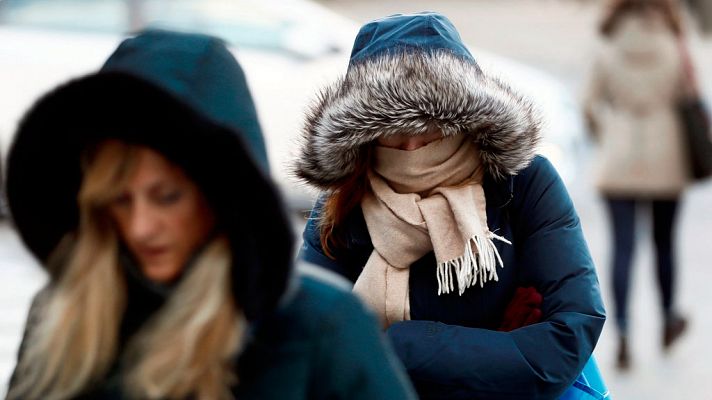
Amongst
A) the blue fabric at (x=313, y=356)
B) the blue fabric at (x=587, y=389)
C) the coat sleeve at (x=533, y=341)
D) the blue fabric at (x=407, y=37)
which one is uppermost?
the blue fabric at (x=407, y=37)

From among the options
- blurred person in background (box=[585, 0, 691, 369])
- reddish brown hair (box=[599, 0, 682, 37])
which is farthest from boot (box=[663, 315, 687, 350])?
A: reddish brown hair (box=[599, 0, 682, 37])

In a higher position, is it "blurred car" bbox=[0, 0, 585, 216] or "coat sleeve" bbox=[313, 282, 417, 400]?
"coat sleeve" bbox=[313, 282, 417, 400]

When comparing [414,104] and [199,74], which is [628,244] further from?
[199,74]

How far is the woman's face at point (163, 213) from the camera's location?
2.05 meters

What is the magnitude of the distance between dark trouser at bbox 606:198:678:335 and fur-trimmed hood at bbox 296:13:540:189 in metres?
3.28

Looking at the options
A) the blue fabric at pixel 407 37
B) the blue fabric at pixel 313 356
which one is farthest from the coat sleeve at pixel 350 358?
the blue fabric at pixel 407 37

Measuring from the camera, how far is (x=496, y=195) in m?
3.00

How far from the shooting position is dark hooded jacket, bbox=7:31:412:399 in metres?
2.01

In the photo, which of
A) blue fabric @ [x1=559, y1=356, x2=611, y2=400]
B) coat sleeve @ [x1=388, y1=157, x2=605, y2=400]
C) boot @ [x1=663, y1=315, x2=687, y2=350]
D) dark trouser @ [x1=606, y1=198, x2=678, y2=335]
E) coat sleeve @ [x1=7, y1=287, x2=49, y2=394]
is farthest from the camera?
boot @ [x1=663, y1=315, x2=687, y2=350]

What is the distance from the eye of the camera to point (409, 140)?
2.97m

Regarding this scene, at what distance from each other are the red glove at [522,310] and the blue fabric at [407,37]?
536 mm

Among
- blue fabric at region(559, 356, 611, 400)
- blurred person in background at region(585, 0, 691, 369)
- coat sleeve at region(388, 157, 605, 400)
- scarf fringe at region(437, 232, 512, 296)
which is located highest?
scarf fringe at region(437, 232, 512, 296)

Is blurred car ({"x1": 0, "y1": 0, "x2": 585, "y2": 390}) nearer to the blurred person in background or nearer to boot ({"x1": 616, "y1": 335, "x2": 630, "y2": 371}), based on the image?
the blurred person in background

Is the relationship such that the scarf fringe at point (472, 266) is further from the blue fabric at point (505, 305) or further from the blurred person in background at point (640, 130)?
the blurred person in background at point (640, 130)
